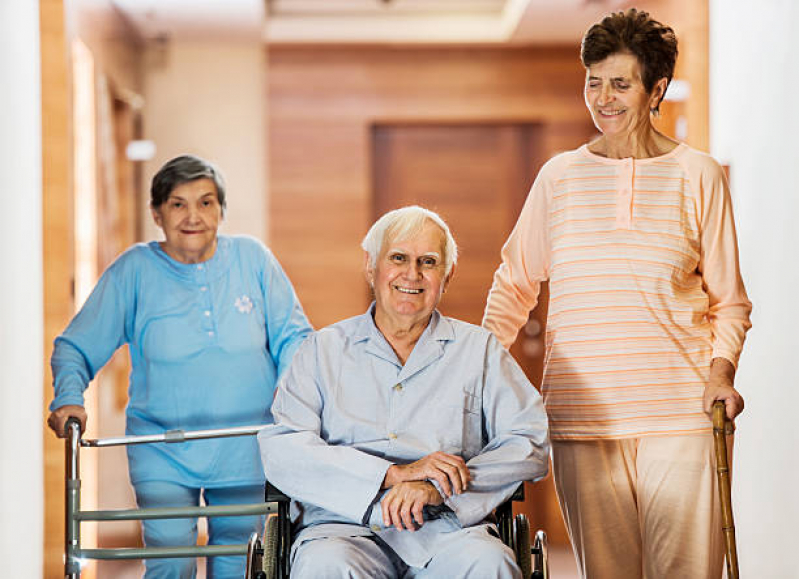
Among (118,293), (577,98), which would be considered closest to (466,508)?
(118,293)

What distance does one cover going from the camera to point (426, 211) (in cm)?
232

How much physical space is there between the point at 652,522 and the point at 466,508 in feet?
1.42

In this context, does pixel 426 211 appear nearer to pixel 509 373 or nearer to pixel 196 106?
pixel 509 373

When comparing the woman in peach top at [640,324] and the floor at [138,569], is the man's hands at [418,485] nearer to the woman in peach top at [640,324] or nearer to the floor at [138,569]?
the woman in peach top at [640,324]

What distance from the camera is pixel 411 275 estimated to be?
223 centimetres

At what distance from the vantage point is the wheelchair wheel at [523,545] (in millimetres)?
2076

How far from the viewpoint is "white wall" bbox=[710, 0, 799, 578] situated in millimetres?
3078

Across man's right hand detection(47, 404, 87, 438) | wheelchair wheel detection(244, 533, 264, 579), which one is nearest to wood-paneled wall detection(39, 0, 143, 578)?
man's right hand detection(47, 404, 87, 438)

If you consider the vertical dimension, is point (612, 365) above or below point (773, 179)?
below

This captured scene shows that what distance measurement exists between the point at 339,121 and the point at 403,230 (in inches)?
134

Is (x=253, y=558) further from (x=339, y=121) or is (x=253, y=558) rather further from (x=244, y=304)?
(x=339, y=121)

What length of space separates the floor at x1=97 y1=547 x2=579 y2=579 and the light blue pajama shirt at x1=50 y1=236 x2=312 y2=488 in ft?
5.75

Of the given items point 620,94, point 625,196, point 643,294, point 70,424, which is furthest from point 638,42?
point 70,424
